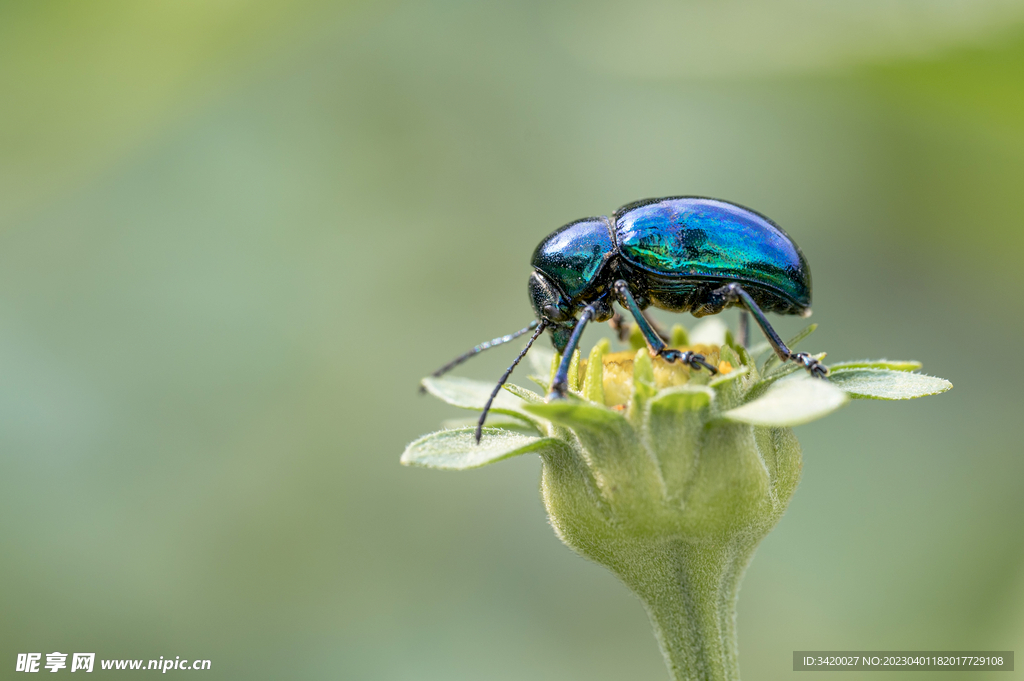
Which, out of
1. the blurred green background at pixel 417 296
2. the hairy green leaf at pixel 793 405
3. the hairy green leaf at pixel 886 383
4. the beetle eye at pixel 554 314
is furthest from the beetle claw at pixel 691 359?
the blurred green background at pixel 417 296

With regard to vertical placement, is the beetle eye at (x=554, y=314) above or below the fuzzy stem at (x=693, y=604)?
above

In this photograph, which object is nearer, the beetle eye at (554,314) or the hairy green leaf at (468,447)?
the hairy green leaf at (468,447)

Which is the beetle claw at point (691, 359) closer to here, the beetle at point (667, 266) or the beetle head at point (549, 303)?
the beetle at point (667, 266)

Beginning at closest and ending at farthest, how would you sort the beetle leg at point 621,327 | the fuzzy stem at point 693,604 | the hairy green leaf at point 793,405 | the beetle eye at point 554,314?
the hairy green leaf at point 793,405 → the fuzzy stem at point 693,604 → the beetle eye at point 554,314 → the beetle leg at point 621,327

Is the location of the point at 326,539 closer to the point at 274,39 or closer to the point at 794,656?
the point at 794,656

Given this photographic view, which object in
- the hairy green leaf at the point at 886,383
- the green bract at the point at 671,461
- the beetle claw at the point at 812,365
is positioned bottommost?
the green bract at the point at 671,461

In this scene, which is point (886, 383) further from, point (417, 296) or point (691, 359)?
point (417, 296)

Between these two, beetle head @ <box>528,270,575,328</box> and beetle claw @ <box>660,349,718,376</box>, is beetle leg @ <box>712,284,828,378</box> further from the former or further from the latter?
beetle head @ <box>528,270,575,328</box>
